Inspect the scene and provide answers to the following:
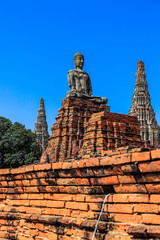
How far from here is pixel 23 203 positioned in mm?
5973

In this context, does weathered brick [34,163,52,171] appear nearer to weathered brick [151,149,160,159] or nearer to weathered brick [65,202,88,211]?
weathered brick [65,202,88,211]

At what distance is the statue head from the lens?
16.4 m

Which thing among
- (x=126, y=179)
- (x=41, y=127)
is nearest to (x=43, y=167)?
(x=126, y=179)

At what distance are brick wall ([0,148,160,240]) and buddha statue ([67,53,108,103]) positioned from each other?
9.17 metres

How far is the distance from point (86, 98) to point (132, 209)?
11.1m

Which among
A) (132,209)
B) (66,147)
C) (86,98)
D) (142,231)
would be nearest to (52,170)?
(132,209)

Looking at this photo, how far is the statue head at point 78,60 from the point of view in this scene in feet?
53.7

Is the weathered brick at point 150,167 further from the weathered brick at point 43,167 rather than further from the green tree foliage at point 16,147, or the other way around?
the green tree foliage at point 16,147

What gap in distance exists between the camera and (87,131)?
Result: 11.8 metres

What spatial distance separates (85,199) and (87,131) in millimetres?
7119

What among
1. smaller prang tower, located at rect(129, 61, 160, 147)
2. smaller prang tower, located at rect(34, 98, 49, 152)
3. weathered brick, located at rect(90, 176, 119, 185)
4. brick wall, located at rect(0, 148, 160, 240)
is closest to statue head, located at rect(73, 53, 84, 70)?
brick wall, located at rect(0, 148, 160, 240)

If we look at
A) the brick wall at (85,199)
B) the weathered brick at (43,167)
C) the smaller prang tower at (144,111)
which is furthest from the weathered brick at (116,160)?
the smaller prang tower at (144,111)

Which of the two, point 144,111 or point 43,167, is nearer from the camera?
point 43,167

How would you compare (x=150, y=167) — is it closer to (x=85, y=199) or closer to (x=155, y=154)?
(x=155, y=154)
